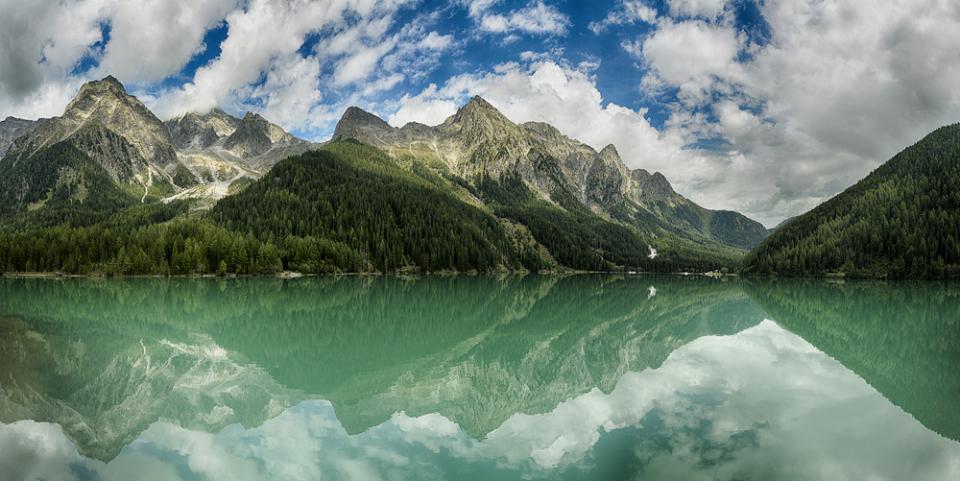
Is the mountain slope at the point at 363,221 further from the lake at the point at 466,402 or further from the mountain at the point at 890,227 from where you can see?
the lake at the point at 466,402

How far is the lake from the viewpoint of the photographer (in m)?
13.0

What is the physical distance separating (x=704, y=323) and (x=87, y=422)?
151ft

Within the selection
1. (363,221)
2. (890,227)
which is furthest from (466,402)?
(890,227)

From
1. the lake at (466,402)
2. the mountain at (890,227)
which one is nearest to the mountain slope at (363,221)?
the mountain at (890,227)

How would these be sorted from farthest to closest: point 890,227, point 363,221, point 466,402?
point 363,221 < point 890,227 < point 466,402

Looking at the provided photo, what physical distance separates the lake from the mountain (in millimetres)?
123536

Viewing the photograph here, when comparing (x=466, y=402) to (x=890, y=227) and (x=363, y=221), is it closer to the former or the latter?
(x=363, y=221)

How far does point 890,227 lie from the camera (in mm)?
147750

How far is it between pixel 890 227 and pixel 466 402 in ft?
569

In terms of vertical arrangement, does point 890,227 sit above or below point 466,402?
above

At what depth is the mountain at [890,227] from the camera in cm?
13612

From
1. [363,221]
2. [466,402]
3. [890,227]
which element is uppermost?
[363,221]

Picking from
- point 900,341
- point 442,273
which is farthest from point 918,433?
point 442,273

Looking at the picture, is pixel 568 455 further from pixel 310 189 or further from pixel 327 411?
pixel 310 189
